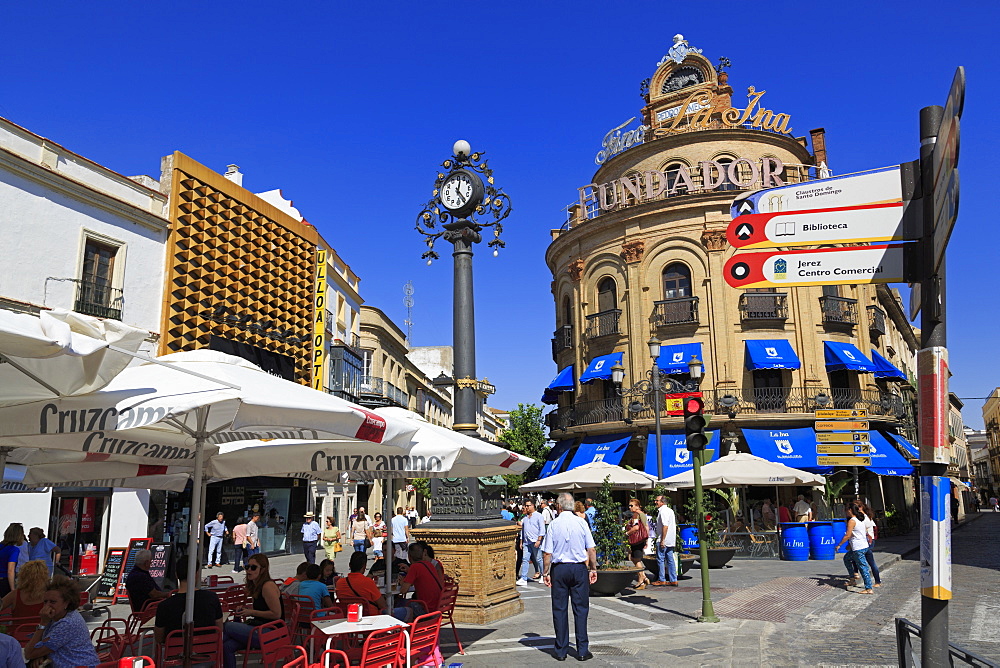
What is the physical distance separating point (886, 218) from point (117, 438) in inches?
246

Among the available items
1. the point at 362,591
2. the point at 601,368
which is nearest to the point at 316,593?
the point at 362,591

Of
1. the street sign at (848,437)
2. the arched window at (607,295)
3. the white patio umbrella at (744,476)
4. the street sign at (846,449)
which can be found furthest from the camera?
the arched window at (607,295)

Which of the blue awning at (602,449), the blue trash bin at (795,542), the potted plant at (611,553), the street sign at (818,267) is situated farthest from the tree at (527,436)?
the street sign at (818,267)

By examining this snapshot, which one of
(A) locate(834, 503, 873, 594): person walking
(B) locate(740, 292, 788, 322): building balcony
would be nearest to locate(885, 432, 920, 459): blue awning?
(B) locate(740, 292, 788, 322): building balcony

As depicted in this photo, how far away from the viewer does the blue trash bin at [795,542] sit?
1986 cm

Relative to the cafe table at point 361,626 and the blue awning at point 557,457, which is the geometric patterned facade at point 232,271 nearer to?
the blue awning at point 557,457

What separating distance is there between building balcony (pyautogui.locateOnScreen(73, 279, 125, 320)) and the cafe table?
47.2ft

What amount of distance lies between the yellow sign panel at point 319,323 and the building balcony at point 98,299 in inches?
342

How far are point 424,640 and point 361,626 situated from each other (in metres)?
0.82

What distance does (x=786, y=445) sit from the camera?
87.3ft

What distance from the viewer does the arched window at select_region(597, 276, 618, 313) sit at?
3152 cm

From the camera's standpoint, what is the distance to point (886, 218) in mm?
3473

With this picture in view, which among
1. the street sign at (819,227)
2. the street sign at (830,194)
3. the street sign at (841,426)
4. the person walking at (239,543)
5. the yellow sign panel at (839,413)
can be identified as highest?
the yellow sign panel at (839,413)

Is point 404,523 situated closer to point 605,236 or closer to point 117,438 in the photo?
point 117,438
